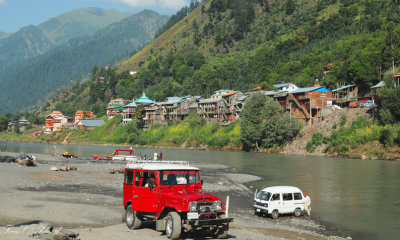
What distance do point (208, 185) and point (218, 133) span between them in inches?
2838

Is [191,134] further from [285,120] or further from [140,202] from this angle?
[140,202]

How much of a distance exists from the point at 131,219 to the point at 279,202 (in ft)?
34.5

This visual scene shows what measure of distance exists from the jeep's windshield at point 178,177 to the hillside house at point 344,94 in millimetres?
81938

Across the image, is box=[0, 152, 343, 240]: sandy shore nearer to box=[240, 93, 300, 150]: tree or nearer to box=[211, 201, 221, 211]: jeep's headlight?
box=[211, 201, 221, 211]: jeep's headlight

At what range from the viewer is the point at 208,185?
119 ft

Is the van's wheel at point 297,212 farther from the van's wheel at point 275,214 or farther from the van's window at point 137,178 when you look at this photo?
the van's window at point 137,178

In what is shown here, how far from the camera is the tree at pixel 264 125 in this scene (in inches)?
3354

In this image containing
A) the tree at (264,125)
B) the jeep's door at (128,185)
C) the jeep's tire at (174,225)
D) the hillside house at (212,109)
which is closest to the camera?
the jeep's tire at (174,225)

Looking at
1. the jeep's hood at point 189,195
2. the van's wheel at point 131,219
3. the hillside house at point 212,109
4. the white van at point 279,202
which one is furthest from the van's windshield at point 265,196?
the hillside house at point 212,109

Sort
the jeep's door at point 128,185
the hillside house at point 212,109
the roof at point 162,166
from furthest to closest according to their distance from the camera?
1. the hillside house at point 212,109
2. the jeep's door at point 128,185
3. the roof at point 162,166

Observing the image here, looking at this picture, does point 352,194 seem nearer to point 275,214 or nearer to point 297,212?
point 297,212

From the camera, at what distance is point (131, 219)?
1741 cm

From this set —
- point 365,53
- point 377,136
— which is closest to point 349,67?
point 365,53

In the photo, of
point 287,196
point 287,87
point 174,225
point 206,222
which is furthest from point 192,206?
point 287,87
